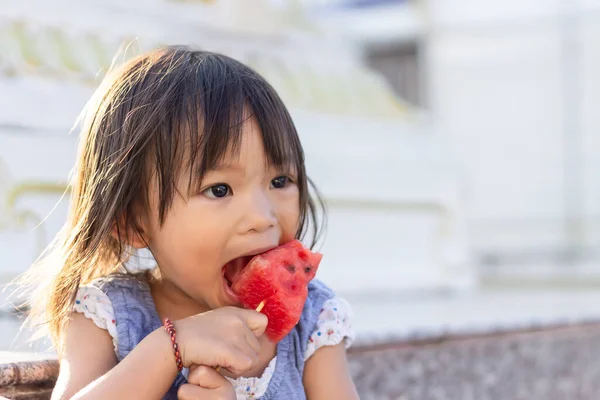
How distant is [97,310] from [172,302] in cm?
16

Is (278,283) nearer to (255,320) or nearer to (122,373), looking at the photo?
(255,320)

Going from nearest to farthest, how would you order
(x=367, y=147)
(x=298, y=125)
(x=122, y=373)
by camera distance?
(x=122, y=373), (x=298, y=125), (x=367, y=147)

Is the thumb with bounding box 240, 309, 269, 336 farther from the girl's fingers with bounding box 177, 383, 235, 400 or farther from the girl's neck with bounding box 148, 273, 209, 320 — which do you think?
the girl's neck with bounding box 148, 273, 209, 320

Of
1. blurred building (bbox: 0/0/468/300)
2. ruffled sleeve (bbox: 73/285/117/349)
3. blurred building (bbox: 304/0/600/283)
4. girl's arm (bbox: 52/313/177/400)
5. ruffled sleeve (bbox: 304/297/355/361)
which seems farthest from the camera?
blurred building (bbox: 304/0/600/283)

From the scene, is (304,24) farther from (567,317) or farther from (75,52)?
(567,317)

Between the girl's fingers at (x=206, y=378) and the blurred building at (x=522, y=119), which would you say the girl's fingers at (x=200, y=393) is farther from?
the blurred building at (x=522, y=119)

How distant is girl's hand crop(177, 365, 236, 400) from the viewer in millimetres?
1572

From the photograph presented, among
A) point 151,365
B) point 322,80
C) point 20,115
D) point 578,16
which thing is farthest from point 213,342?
point 578,16

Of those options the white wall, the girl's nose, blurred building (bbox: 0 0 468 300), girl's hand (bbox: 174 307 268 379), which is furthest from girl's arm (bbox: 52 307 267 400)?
the white wall

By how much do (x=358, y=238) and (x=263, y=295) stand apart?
131 inches

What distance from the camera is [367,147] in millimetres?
4883

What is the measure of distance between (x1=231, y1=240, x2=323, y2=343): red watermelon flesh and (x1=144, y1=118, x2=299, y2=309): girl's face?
0.08ft

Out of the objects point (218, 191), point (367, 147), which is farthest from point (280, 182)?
point (367, 147)

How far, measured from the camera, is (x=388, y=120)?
5227 millimetres
